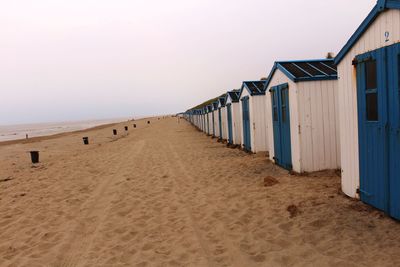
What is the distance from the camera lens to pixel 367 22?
5.12 m

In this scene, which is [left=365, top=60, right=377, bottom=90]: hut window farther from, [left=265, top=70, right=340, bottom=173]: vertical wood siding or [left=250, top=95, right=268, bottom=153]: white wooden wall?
[left=250, top=95, right=268, bottom=153]: white wooden wall

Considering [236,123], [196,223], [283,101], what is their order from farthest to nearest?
[236,123]
[283,101]
[196,223]

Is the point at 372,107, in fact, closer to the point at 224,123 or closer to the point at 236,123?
the point at 236,123

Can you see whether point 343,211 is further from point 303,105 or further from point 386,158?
point 303,105

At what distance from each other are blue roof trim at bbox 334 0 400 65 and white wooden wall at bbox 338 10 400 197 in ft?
0.19

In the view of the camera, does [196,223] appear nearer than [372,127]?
No

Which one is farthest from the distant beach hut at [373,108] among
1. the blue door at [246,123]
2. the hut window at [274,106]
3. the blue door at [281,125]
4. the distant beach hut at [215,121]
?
the distant beach hut at [215,121]

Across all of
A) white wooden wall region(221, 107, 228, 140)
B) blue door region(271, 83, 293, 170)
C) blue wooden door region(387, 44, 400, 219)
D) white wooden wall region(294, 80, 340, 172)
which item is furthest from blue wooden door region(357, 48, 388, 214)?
white wooden wall region(221, 107, 228, 140)

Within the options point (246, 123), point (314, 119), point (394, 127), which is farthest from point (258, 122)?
point (394, 127)

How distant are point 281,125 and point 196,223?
17.2ft

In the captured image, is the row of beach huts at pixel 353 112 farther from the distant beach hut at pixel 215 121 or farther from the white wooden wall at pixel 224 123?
the distant beach hut at pixel 215 121

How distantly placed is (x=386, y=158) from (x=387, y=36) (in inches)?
71.9

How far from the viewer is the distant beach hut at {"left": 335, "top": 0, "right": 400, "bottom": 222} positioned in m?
4.64

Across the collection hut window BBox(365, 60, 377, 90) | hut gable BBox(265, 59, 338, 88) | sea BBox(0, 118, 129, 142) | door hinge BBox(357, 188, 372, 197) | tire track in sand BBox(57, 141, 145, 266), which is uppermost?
hut gable BBox(265, 59, 338, 88)
